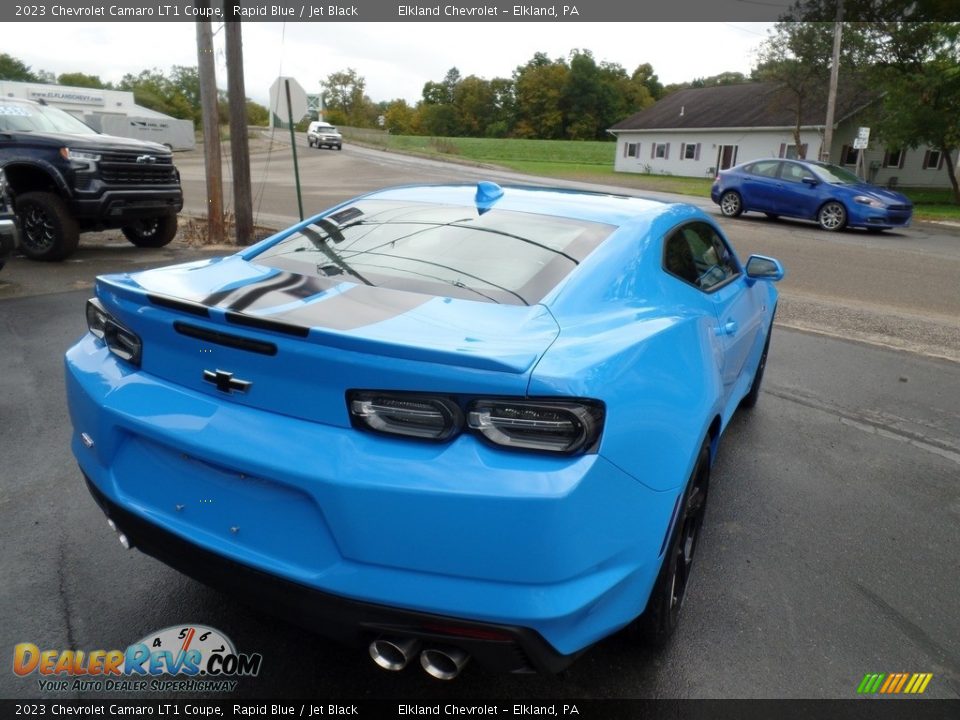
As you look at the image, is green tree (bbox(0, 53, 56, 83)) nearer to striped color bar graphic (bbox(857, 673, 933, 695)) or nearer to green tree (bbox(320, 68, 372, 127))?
green tree (bbox(320, 68, 372, 127))

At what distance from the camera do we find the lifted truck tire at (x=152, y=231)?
10.8 m

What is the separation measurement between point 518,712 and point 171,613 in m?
1.28

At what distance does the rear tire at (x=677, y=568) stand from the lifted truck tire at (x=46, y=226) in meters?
8.84

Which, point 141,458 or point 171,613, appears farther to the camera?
point 171,613

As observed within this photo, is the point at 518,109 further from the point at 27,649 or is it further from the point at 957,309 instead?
the point at 27,649

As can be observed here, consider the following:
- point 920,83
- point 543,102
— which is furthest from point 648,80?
point 920,83

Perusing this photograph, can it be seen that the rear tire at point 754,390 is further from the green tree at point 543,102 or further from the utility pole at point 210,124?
the green tree at point 543,102

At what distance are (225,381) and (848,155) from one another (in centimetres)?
4464

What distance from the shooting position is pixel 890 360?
6.33 meters

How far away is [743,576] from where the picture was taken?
299 centimetres

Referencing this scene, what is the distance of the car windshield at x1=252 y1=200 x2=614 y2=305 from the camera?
245 cm

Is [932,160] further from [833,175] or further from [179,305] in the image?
[179,305]

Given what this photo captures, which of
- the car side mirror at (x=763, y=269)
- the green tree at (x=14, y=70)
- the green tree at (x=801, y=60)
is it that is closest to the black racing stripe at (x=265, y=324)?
the car side mirror at (x=763, y=269)

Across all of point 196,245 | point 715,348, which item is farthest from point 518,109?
point 715,348
